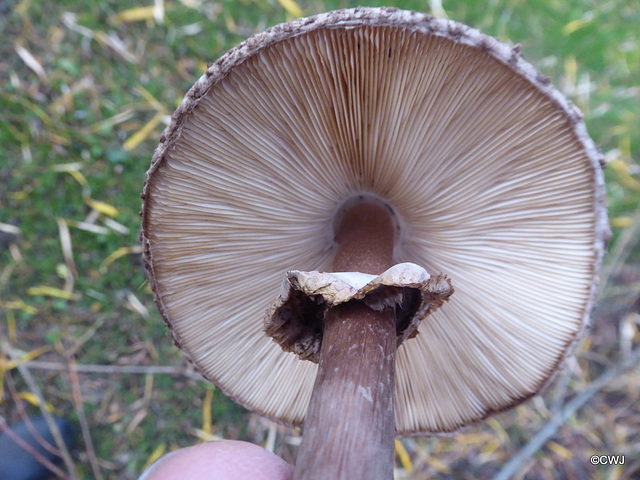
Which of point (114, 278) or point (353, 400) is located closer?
point (353, 400)

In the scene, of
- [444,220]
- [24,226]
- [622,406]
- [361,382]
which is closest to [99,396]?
[24,226]

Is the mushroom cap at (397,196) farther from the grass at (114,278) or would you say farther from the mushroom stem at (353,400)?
the grass at (114,278)

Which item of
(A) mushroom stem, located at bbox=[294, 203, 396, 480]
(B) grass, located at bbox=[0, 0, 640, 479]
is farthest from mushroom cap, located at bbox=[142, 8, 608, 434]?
(B) grass, located at bbox=[0, 0, 640, 479]

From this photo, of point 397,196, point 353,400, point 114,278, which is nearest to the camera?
point 353,400

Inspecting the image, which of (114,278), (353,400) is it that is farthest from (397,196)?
(114,278)

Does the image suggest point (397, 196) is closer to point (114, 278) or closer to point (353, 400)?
point (353, 400)

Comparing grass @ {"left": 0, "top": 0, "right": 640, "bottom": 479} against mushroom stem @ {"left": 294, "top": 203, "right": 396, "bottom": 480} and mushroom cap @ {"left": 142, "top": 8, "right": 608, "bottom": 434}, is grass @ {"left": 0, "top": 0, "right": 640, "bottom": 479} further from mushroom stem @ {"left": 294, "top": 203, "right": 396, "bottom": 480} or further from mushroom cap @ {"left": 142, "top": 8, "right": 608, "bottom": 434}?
mushroom stem @ {"left": 294, "top": 203, "right": 396, "bottom": 480}
